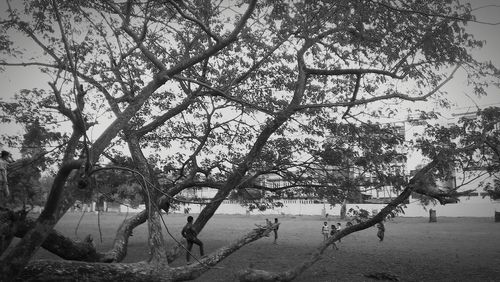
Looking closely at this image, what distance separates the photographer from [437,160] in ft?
25.1

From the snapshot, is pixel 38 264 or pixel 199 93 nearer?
pixel 38 264

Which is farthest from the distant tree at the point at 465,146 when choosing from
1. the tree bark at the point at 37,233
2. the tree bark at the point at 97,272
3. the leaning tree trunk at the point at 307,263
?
the tree bark at the point at 37,233

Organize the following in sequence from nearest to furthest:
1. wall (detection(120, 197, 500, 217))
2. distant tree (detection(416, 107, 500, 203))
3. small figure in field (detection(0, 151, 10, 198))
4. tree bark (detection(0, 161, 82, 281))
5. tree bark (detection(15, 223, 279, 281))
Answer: tree bark (detection(0, 161, 82, 281)) → tree bark (detection(15, 223, 279, 281)) → small figure in field (detection(0, 151, 10, 198)) → distant tree (detection(416, 107, 500, 203)) → wall (detection(120, 197, 500, 217))

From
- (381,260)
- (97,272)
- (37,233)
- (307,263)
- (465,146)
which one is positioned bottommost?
(381,260)

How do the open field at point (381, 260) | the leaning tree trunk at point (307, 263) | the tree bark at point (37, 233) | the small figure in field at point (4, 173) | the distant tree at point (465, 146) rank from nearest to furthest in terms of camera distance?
the tree bark at point (37, 233), the small figure in field at point (4, 173), the leaning tree trunk at point (307, 263), the distant tree at point (465, 146), the open field at point (381, 260)

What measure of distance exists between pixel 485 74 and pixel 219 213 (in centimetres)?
4627

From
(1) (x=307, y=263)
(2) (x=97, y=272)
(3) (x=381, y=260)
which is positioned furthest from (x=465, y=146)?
(2) (x=97, y=272)

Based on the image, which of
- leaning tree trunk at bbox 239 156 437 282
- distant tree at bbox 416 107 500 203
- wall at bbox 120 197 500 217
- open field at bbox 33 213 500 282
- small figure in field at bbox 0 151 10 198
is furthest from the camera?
wall at bbox 120 197 500 217

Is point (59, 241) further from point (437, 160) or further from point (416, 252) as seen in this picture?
point (416, 252)

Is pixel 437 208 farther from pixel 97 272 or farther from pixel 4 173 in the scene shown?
pixel 4 173

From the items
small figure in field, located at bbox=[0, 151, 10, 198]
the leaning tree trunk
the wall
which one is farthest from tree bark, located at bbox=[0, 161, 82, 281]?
the wall

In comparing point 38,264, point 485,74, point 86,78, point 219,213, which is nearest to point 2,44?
point 86,78

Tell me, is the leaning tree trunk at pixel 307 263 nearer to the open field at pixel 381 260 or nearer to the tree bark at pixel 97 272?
the open field at pixel 381 260

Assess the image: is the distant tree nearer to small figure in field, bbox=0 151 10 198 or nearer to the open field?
the open field
